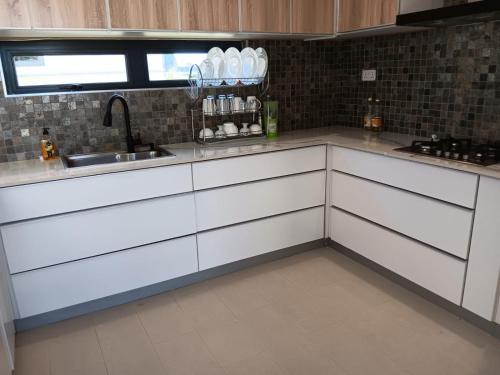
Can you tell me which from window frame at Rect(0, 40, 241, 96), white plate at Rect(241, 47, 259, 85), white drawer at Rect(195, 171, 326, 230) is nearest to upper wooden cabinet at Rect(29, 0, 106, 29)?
window frame at Rect(0, 40, 241, 96)

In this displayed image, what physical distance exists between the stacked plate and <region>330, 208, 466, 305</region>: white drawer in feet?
3.80

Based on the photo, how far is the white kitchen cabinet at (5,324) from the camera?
158cm

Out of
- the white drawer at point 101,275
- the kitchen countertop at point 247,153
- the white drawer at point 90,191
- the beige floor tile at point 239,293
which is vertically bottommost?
the beige floor tile at point 239,293

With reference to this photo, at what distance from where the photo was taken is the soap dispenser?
7.70 ft

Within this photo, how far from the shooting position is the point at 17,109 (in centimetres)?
232

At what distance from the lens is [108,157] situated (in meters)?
2.55

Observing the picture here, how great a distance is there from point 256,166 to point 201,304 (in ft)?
3.05

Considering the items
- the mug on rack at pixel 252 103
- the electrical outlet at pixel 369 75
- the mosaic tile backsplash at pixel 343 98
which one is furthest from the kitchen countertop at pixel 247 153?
the electrical outlet at pixel 369 75

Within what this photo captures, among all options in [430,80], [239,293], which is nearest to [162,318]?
[239,293]

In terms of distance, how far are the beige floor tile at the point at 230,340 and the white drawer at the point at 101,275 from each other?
1.54 feet

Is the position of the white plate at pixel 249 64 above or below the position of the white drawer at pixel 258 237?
above

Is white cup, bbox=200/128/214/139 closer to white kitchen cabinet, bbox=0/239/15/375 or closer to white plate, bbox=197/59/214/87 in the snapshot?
white plate, bbox=197/59/214/87

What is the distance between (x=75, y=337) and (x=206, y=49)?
6.69 feet

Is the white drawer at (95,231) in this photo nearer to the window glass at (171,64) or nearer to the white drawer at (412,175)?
the window glass at (171,64)
